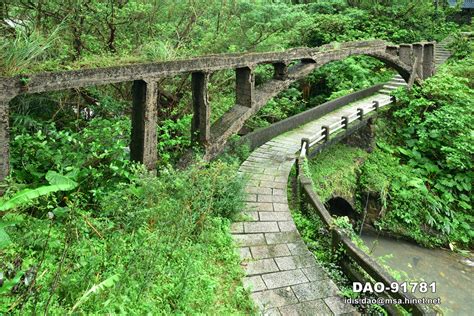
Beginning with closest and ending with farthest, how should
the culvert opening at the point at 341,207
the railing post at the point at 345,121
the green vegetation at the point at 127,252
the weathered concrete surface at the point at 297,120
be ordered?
the green vegetation at the point at 127,252 → the weathered concrete surface at the point at 297,120 → the railing post at the point at 345,121 → the culvert opening at the point at 341,207

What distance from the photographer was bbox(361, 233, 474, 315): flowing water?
355 inches

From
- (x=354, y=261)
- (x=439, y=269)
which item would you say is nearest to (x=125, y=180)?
(x=354, y=261)

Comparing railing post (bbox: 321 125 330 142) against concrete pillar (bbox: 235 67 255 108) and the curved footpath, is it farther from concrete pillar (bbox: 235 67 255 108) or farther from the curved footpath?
concrete pillar (bbox: 235 67 255 108)

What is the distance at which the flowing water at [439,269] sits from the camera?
9023 mm

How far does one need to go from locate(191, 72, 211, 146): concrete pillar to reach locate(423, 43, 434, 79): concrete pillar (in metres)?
16.3

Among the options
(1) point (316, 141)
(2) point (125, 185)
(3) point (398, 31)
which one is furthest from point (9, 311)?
(3) point (398, 31)

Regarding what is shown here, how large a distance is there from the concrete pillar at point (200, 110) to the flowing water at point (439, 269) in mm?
5567

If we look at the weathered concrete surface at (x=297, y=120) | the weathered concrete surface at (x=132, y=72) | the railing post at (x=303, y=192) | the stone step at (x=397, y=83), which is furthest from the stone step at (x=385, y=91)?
the railing post at (x=303, y=192)

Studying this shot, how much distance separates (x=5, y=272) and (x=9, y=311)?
0.41 metres

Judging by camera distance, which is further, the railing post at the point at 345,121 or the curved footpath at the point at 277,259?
the railing post at the point at 345,121

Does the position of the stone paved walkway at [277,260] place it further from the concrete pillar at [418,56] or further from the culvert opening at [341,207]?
the concrete pillar at [418,56]

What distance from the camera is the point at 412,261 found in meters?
10.7

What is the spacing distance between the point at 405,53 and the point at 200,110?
13.6 meters

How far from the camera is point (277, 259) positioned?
496 centimetres
